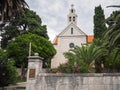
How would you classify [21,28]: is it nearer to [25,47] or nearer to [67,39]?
[25,47]

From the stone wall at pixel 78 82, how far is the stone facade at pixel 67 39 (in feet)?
131

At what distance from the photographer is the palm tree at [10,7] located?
17.8m

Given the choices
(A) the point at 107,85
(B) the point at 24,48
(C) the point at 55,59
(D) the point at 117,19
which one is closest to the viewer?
(A) the point at 107,85

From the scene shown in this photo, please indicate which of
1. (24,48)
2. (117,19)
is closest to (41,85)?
(117,19)

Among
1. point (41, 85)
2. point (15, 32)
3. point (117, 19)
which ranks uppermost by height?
point (15, 32)

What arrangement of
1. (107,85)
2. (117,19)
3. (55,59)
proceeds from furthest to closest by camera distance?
(55,59), (117,19), (107,85)

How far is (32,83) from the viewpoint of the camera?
1548 centimetres

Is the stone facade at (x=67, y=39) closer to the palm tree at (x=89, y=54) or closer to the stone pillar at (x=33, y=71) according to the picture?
the palm tree at (x=89, y=54)

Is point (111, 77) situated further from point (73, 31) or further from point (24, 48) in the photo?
point (73, 31)

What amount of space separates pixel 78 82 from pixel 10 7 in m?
7.10

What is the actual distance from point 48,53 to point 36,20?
8559 mm

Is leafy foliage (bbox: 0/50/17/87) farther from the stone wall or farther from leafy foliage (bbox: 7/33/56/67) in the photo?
leafy foliage (bbox: 7/33/56/67)

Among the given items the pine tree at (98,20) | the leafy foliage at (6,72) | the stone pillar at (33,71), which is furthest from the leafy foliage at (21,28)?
the stone pillar at (33,71)

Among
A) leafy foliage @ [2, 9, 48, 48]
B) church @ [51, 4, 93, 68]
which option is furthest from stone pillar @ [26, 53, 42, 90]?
church @ [51, 4, 93, 68]
